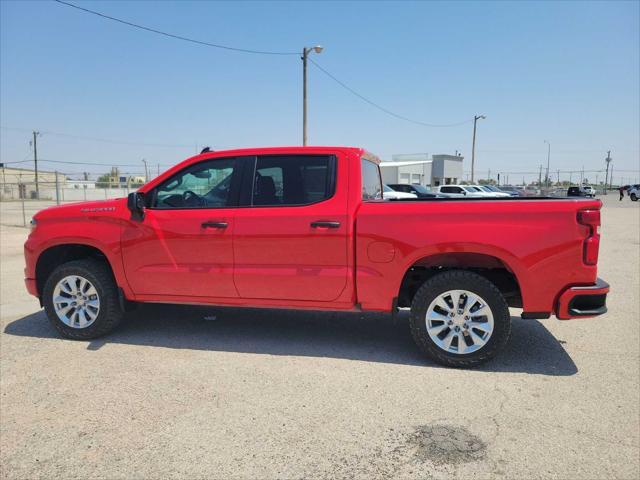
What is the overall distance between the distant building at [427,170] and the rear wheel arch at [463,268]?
56961 millimetres

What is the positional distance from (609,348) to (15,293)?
25.5 ft

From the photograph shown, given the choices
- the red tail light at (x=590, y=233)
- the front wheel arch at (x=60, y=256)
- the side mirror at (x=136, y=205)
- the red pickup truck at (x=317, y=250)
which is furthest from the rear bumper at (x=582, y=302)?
the front wheel arch at (x=60, y=256)

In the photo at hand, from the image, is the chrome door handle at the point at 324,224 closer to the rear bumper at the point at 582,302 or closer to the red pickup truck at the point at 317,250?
the red pickup truck at the point at 317,250

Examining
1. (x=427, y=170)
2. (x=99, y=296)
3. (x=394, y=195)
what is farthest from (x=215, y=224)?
(x=427, y=170)

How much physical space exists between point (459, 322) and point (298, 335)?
1739mm

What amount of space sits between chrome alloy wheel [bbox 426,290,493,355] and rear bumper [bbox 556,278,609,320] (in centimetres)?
59

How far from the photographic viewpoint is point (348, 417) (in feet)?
10.7

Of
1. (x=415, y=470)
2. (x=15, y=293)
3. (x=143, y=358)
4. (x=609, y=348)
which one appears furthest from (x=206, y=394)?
(x=15, y=293)

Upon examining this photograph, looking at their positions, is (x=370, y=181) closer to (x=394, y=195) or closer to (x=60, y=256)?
(x=60, y=256)

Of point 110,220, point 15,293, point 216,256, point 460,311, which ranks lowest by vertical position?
point 15,293

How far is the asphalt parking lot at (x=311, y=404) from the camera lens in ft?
9.09

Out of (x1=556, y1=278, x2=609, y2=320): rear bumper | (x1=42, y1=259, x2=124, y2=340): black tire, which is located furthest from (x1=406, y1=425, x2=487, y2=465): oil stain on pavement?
(x1=42, y1=259, x2=124, y2=340): black tire

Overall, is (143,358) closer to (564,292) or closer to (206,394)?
(206,394)

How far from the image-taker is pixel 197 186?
4.73 metres
